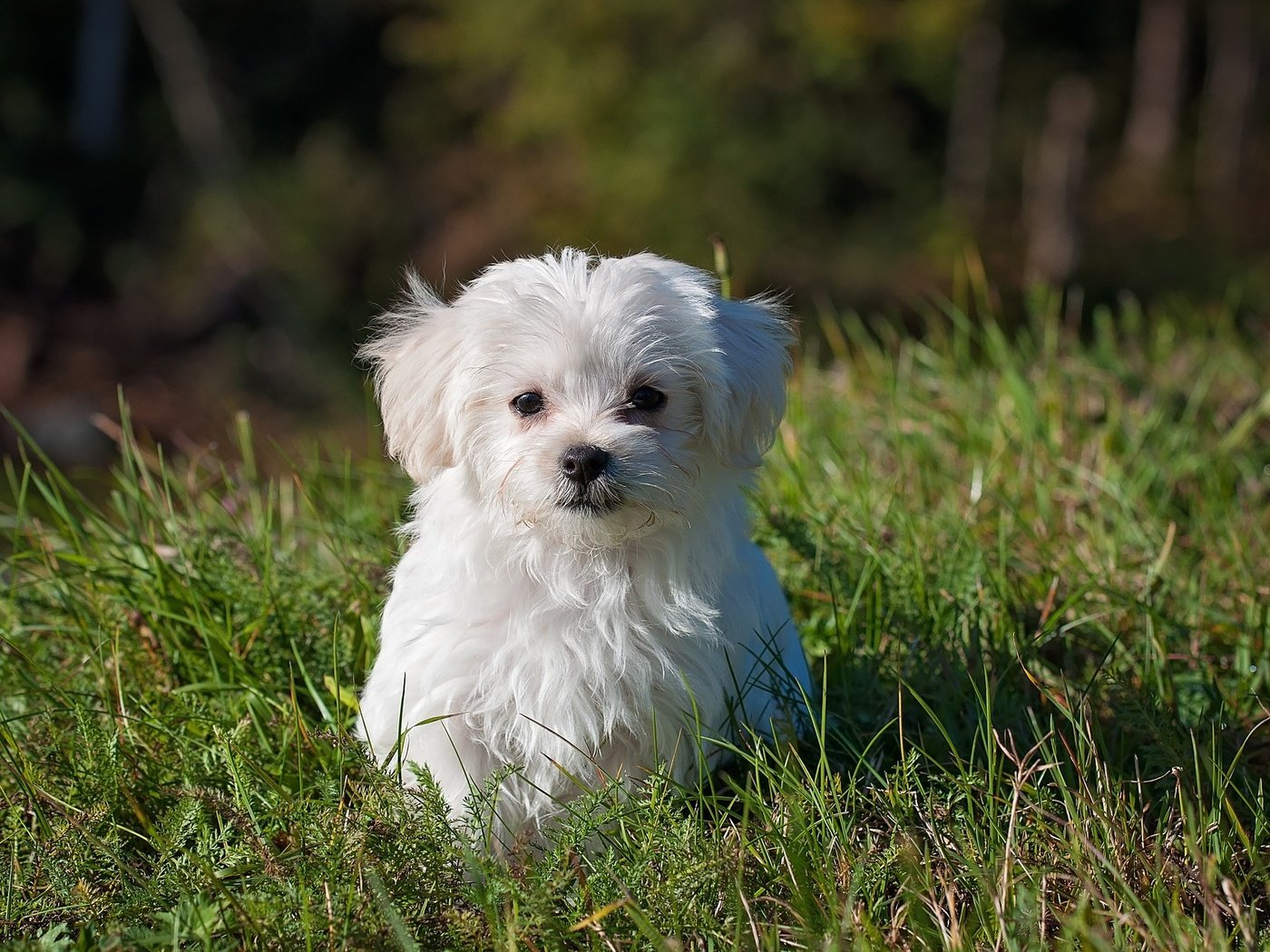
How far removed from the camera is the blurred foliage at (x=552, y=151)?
16.2 metres

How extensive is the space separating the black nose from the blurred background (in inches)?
475

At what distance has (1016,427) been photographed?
489 centimetres

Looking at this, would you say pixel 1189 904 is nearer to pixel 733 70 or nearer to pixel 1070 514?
pixel 1070 514

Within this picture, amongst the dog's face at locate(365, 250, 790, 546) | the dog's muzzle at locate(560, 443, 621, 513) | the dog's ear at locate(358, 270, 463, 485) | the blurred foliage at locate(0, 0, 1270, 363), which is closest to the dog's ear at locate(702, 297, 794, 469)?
the dog's face at locate(365, 250, 790, 546)

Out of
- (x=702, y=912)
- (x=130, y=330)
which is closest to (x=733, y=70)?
(x=130, y=330)

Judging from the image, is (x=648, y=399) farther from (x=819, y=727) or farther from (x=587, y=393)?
(x=819, y=727)

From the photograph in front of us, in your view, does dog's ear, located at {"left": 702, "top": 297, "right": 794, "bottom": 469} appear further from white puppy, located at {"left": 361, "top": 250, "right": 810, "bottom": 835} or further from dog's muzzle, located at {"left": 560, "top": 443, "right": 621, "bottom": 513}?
dog's muzzle, located at {"left": 560, "top": 443, "right": 621, "bottom": 513}

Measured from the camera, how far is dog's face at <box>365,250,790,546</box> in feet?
9.03

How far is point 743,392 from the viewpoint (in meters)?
2.97

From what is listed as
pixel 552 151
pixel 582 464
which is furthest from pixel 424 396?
pixel 552 151

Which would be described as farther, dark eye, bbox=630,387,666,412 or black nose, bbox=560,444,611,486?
dark eye, bbox=630,387,666,412

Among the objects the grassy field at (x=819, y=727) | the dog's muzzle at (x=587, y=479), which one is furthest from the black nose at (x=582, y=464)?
the grassy field at (x=819, y=727)

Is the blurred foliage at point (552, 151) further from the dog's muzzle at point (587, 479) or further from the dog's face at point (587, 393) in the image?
the dog's muzzle at point (587, 479)

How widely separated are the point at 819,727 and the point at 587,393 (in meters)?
1.02
